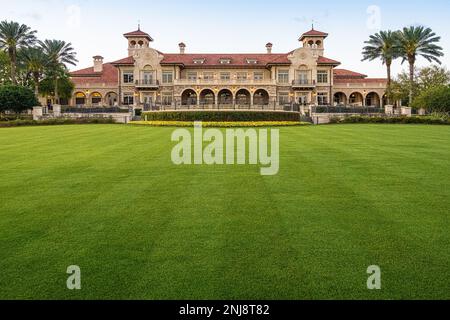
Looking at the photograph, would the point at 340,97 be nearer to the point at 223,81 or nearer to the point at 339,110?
the point at 223,81

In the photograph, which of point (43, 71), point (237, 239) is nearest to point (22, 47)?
point (43, 71)

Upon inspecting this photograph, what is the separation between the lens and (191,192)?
10.7m

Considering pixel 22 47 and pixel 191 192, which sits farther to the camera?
pixel 22 47

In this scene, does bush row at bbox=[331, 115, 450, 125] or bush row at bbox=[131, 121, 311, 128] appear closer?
bush row at bbox=[131, 121, 311, 128]

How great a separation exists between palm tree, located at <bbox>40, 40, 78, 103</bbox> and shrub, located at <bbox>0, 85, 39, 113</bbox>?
31.3ft

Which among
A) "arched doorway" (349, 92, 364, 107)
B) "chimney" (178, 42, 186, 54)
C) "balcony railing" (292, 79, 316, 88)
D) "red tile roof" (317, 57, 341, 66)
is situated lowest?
"arched doorway" (349, 92, 364, 107)

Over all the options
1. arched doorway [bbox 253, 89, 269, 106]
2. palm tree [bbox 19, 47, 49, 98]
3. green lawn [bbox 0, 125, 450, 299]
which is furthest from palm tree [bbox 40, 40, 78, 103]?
green lawn [bbox 0, 125, 450, 299]

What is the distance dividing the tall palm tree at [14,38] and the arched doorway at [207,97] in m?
27.5

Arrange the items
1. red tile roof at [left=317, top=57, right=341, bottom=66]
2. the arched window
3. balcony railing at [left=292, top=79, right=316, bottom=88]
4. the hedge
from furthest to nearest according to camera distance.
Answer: the arched window < red tile roof at [left=317, top=57, right=341, bottom=66] < balcony railing at [left=292, top=79, right=316, bottom=88] < the hedge

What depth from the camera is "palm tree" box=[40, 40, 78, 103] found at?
69.0m

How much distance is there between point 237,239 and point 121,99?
69039 millimetres

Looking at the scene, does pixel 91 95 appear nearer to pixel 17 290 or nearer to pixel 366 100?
pixel 366 100

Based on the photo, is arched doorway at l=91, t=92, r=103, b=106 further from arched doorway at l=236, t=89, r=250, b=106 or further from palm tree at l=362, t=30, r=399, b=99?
palm tree at l=362, t=30, r=399, b=99

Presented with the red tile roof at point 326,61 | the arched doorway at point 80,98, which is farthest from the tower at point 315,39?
the arched doorway at point 80,98
